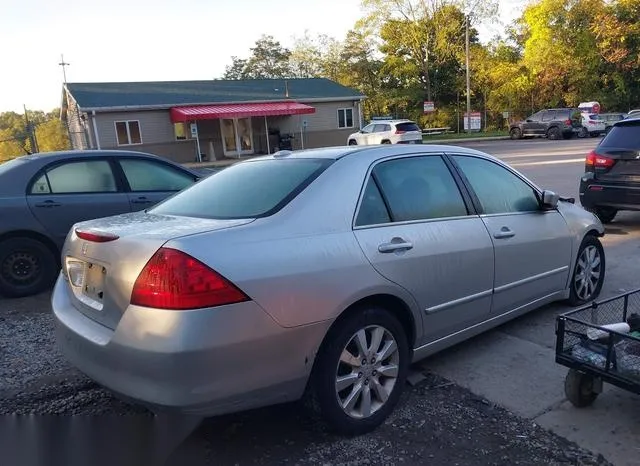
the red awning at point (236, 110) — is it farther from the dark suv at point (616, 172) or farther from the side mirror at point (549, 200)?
the side mirror at point (549, 200)

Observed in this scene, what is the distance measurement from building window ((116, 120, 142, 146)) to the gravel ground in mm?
24895

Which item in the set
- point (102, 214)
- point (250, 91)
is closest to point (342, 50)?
point (250, 91)

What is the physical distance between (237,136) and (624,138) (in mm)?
24827

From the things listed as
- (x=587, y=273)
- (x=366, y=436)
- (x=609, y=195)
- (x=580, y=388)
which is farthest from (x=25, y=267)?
(x=609, y=195)

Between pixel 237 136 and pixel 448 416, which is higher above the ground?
pixel 237 136

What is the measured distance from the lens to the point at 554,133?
99.5 ft

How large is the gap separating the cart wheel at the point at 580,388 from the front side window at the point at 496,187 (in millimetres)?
1264

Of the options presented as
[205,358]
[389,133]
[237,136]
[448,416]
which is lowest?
[448,416]

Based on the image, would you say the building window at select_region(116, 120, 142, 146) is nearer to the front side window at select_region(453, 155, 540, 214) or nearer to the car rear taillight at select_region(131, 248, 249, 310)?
the front side window at select_region(453, 155, 540, 214)

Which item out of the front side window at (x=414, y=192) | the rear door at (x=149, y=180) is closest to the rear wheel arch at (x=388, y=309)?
the front side window at (x=414, y=192)

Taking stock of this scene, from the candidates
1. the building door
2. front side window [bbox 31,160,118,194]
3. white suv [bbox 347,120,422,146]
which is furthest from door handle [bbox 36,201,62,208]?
the building door

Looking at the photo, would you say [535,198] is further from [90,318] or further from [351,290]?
[90,318]

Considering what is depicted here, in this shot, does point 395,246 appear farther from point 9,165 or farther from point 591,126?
point 591,126

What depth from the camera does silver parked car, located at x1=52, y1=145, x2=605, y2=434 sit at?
2365 millimetres
